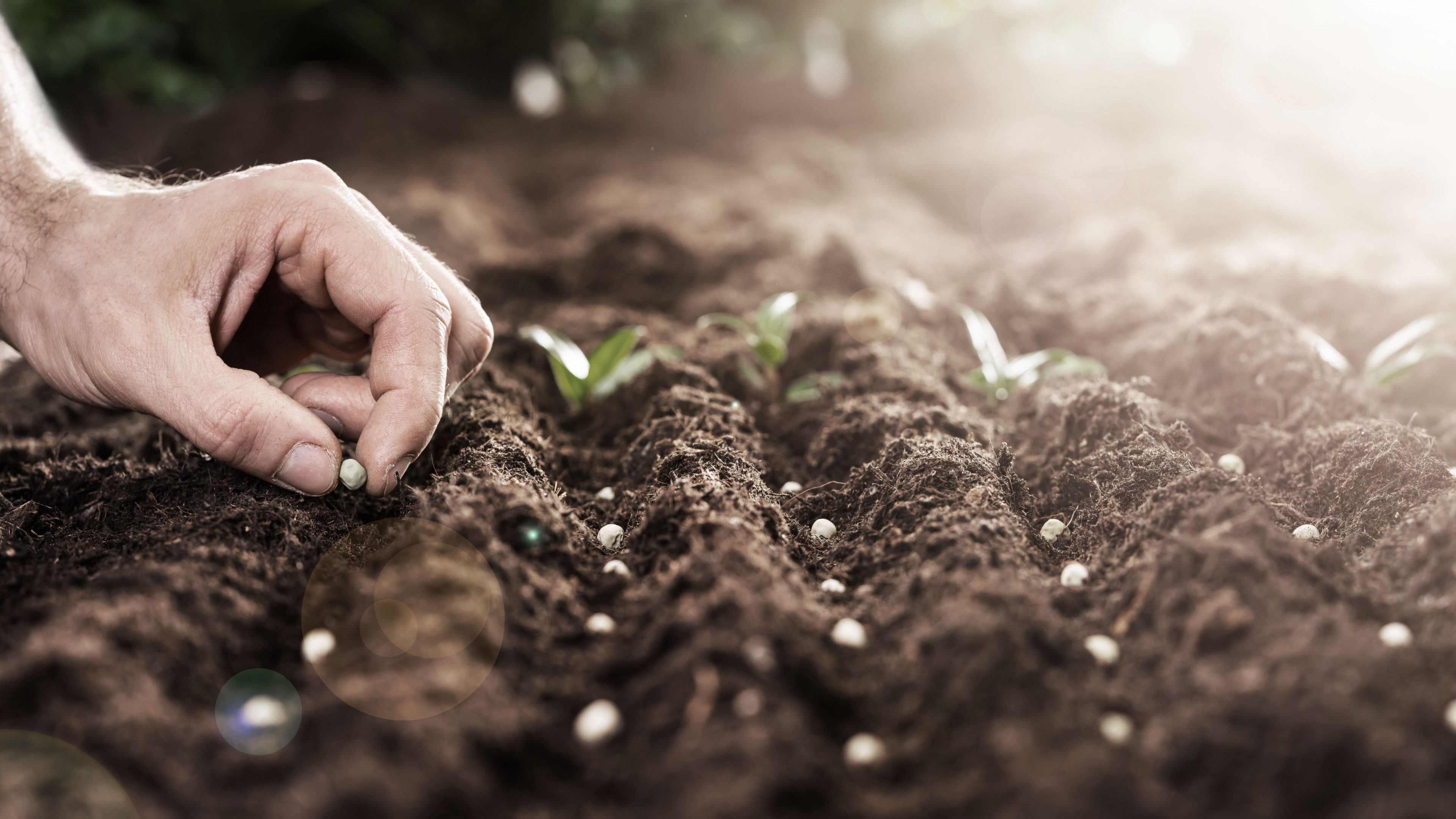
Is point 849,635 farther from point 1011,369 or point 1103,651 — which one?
point 1011,369

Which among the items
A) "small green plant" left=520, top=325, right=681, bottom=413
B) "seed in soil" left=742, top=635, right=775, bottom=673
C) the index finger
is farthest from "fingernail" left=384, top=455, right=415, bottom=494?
"seed in soil" left=742, top=635, right=775, bottom=673

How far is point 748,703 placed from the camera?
0.94m

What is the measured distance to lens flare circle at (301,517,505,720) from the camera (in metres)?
0.97

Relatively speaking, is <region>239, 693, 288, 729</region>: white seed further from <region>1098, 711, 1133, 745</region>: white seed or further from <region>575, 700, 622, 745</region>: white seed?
<region>1098, 711, 1133, 745</region>: white seed

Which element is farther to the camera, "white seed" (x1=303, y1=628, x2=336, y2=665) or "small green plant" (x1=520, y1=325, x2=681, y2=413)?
"small green plant" (x1=520, y1=325, x2=681, y2=413)

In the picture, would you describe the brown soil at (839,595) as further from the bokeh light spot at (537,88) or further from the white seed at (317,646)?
the bokeh light spot at (537,88)

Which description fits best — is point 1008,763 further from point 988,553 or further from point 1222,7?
point 1222,7

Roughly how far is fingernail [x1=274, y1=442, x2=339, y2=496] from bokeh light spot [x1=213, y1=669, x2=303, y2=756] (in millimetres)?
405

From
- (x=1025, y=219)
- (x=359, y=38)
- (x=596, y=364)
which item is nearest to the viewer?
(x=596, y=364)

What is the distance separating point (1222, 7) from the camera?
20.0ft

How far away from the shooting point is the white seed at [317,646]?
3.53 ft

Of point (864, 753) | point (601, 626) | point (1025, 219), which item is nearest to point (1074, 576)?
point (864, 753)

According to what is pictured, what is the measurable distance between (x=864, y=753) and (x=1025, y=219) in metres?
3.27

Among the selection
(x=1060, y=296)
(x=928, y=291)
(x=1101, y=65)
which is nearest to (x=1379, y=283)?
(x=1060, y=296)
